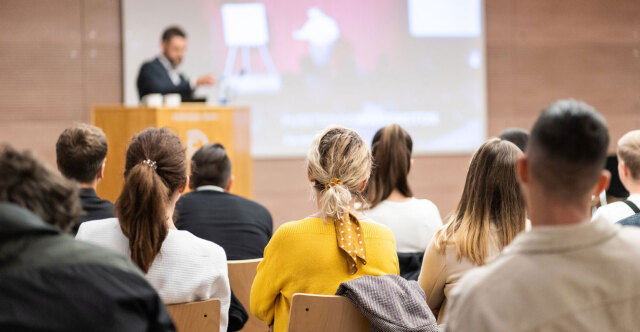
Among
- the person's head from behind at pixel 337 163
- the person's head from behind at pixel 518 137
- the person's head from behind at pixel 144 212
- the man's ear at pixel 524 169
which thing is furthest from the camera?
the person's head from behind at pixel 518 137

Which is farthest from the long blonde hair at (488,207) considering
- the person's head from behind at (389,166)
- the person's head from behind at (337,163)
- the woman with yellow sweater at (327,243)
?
the person's head from behind at (389,166)

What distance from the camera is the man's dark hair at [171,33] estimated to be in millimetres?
5547

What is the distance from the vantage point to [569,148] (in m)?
1.24

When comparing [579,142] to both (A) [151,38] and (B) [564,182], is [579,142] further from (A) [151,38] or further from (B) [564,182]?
(A) [151,38]

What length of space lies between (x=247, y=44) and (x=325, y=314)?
4599 mm

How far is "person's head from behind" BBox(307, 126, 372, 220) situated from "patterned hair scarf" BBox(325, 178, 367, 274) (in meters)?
0.02

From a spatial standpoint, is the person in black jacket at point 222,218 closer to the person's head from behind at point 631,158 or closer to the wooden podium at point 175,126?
the wooden podium at point 175,126

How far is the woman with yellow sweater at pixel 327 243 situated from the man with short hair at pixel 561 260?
0.95 meters

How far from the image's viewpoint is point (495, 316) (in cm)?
117

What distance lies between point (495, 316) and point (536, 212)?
0.22 meters

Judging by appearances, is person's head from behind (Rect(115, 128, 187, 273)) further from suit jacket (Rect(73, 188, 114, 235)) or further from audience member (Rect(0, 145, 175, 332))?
audience member (Rect(0, 145, 175, 332))

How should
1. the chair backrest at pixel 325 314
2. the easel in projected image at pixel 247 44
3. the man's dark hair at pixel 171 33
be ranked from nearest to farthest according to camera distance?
the chair backrest at pixel 325 314 → the man's dark hair at pixel 171 33 → the easel in projected image at pixel 247 44

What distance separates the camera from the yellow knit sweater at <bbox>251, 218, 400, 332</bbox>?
216 cm

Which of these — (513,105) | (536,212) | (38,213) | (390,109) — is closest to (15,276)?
(38,213)
